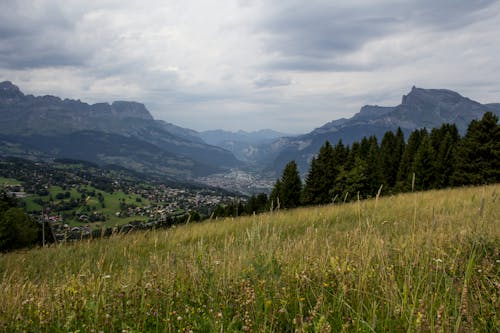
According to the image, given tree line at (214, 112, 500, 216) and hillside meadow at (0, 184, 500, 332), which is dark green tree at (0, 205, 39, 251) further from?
hillside meadow at (0, 184, 500, 332)

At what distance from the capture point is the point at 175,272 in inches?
128

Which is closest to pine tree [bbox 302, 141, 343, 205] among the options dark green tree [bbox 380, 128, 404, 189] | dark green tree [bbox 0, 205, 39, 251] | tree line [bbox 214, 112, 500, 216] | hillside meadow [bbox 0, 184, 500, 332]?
tree line [bbox 214, 112, 500, 216]

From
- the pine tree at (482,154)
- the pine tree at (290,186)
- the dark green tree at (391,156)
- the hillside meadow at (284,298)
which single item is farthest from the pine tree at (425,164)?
the hillside meadow at (284,298)

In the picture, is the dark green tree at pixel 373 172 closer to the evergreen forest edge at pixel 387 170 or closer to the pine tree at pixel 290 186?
the evergreen forest edge at pixel 387 170

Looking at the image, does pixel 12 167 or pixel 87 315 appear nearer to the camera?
pixel 87 315

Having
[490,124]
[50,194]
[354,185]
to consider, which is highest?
[490,124]

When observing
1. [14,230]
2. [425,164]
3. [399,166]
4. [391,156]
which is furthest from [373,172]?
[14,230]

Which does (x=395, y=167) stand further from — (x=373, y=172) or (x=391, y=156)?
(x=373, y=172)

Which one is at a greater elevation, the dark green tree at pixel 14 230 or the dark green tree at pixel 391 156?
the dark green tree at pixel 391 156

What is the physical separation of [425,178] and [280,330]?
46565mm

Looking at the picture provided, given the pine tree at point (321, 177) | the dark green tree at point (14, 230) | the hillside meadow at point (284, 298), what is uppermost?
the hillside meadow at point (284, 298)

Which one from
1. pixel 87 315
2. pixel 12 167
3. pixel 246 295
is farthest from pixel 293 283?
pixel 12 167

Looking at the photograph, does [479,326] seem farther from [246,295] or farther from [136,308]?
[136,308]

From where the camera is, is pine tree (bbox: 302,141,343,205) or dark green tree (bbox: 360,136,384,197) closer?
dark green tree (bbox: 360,136,384,197)
